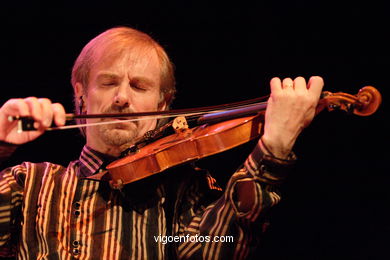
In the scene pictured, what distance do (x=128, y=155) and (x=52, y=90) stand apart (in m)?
1.26

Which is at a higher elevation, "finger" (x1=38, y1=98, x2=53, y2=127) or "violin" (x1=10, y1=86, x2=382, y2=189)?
"finger" (x1=38, y1=98, x2=53, y2=127)

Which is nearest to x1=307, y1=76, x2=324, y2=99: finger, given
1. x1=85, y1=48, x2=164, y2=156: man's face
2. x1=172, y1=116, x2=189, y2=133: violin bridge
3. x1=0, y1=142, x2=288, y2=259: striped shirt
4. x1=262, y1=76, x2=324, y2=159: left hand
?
x1=262, y1=76, x2=324, y2=159: left hand

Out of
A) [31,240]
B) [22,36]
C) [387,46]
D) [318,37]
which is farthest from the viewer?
[22,36]

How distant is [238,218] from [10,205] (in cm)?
82

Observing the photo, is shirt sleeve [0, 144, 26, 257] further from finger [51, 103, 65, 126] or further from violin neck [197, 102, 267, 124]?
violin neck [197, 102, 267, 124]

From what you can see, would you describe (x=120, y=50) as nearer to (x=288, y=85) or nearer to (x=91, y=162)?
(x=91, y=162)

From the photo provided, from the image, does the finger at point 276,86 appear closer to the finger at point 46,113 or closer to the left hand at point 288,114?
the left hand at point 288,114

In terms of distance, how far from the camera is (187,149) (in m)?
1.36

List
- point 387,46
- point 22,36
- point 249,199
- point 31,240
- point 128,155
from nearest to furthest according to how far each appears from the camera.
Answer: point 249,199
point 31,240
point 128,155
point 387,46
point 22,36

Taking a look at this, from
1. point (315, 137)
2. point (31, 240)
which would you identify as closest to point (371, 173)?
point (315, 137)

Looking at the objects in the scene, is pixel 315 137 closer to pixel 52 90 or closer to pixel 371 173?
pixel 371 173

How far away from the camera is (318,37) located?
2271 mm

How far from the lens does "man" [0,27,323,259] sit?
4.06 ft

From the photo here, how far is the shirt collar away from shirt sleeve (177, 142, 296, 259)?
425 mm
